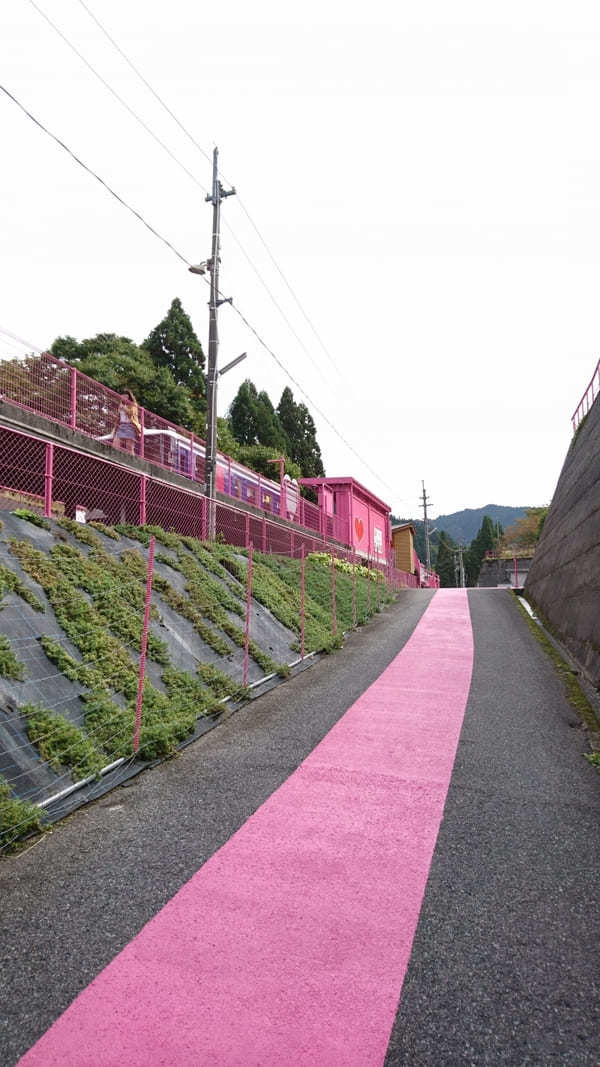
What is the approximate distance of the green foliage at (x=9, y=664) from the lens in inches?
201

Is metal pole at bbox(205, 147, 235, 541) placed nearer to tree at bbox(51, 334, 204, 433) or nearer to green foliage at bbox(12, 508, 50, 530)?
green foliage at bbox(12, 508, 50, 530)

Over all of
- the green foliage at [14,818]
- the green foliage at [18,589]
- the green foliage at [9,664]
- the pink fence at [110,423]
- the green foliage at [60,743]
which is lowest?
the green foliage at [14,818]

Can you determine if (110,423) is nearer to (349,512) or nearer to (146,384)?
(349,512)

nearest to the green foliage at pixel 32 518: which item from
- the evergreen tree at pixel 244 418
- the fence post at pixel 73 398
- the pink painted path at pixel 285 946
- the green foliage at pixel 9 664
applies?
the green foliage at pixel 9 664

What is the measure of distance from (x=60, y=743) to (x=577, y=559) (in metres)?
9.72

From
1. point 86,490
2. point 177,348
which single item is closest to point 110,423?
point 86,490

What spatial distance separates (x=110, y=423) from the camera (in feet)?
46.8

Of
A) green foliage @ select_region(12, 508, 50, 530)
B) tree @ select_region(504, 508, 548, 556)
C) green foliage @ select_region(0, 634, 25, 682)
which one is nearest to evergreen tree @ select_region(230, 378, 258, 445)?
tree @ select_region(504, 508, 548, 556)

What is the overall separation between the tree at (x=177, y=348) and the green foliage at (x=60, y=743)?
119ft

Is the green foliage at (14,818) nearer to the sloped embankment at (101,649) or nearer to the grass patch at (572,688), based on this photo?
the sloped embankment at (101,649)

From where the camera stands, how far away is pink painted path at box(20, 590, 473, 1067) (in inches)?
92.3

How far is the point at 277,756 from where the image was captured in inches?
231

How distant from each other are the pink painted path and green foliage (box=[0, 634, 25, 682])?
2482mm

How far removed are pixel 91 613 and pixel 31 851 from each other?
336cm
